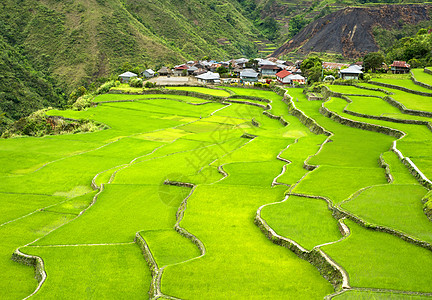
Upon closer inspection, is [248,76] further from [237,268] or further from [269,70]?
[237,268]

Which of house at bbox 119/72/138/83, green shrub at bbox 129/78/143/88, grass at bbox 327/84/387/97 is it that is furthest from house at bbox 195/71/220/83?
grass at bbox 327/84/387/97

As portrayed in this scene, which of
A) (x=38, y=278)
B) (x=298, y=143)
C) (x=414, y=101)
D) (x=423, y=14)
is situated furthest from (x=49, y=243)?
(x=423, y=14)

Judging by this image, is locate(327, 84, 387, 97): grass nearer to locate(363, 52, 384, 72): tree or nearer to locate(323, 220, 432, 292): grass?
locate(363, 52, 384, 72): tree

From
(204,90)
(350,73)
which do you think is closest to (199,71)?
(204,90)

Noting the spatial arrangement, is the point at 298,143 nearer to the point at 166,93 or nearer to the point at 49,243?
the point at 49,243

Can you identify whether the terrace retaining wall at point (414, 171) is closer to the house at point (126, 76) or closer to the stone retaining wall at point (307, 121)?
the stone retaining wall at point (307, 121)

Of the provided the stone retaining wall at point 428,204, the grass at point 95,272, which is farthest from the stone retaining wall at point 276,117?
the grass at point 95,272
